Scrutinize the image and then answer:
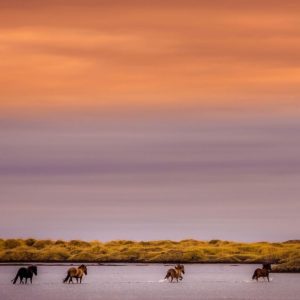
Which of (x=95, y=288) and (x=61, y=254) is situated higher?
(x=61, y=254)

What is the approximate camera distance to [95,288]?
75625mm

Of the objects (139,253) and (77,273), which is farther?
(139,253)

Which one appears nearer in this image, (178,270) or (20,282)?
(20,282)

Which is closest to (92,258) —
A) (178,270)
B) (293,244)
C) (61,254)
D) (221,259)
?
(61,254)

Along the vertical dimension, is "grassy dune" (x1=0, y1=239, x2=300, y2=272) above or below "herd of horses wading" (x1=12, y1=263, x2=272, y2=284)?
above

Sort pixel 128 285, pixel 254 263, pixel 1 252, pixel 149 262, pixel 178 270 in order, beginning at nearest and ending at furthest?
pixel 128 285 < pixel 178 270 < pixel 254 263 < pixel 149 262 < pixel 1 252

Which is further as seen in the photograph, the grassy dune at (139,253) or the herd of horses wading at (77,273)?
the grassy dune at (139,253)

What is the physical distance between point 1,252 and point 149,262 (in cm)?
2901

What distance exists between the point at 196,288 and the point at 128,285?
600 centimetres

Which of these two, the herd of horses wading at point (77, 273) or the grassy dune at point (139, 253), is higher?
the grassy dune at point (139, 253)

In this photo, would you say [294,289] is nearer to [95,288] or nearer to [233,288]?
[233,288]

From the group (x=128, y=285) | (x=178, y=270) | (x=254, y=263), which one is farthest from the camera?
(x=254, y=263)

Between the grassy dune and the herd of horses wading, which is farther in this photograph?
the grassy dune

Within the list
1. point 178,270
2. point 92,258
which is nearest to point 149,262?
point 92,258
